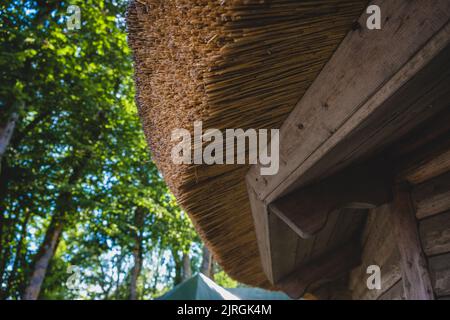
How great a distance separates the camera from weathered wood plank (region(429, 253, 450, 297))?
1611mm

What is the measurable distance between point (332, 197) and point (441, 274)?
0.62 meters

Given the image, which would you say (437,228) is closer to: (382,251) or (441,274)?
(441,274)

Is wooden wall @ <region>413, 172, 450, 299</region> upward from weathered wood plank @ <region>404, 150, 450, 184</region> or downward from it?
downward

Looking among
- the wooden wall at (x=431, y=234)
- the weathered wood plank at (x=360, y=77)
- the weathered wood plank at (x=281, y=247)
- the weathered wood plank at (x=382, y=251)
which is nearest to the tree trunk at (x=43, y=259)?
the weathered wood plank at (x=281, y=247)

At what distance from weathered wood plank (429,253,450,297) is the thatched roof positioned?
3.46 feet

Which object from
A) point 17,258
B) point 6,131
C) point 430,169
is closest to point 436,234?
point 430,169

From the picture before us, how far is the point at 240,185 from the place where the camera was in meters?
2.04

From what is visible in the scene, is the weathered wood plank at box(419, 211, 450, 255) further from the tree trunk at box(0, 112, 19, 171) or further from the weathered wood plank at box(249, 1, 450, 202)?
the tree trunk at box(0, 112, 19, 171)

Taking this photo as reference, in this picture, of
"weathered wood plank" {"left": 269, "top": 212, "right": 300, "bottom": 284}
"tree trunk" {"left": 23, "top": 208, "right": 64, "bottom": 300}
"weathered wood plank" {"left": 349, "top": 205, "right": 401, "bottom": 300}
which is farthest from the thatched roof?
"tree trunk" {"left": 23, "top": 208, "right": 64, "bottom": 300}

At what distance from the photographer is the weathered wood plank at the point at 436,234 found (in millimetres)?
1646

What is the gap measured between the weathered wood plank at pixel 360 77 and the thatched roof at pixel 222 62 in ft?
0.22

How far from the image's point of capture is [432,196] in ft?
5.74
